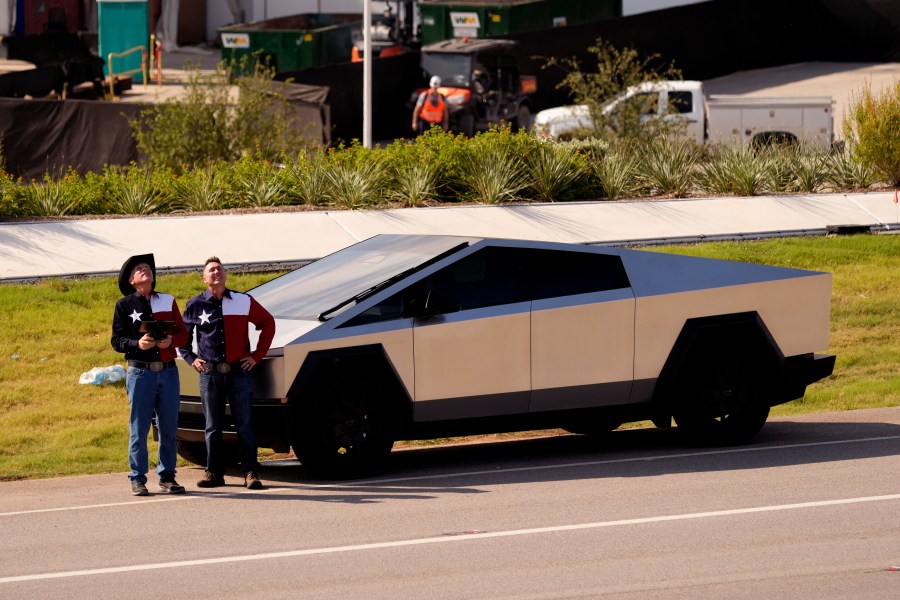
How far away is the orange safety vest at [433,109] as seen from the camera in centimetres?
2992

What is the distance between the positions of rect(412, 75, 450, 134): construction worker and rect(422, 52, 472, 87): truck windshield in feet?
8.90

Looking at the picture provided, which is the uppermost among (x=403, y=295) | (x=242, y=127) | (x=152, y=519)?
(x=242, y=127)

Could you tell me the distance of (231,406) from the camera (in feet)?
32.3

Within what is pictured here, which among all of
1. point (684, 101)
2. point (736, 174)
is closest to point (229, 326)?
point (736, 174)

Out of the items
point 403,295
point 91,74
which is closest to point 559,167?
point 403,295

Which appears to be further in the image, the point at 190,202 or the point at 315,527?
the point at 190,202

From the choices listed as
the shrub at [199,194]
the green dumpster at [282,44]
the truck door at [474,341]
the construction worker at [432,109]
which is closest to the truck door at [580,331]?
the truck door at [474,341]

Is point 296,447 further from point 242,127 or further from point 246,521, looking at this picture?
point 242,127

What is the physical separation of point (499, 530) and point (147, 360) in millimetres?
2733

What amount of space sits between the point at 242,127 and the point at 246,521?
14.1 metres

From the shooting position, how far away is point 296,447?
9891 millimetres

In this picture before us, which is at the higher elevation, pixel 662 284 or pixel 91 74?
pixel 91 74

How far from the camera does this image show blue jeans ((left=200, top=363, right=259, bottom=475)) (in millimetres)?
9734

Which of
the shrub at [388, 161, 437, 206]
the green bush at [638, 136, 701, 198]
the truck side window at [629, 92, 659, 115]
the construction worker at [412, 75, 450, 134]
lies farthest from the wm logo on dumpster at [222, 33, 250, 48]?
the shrub at [388, 161, 437, 206]
